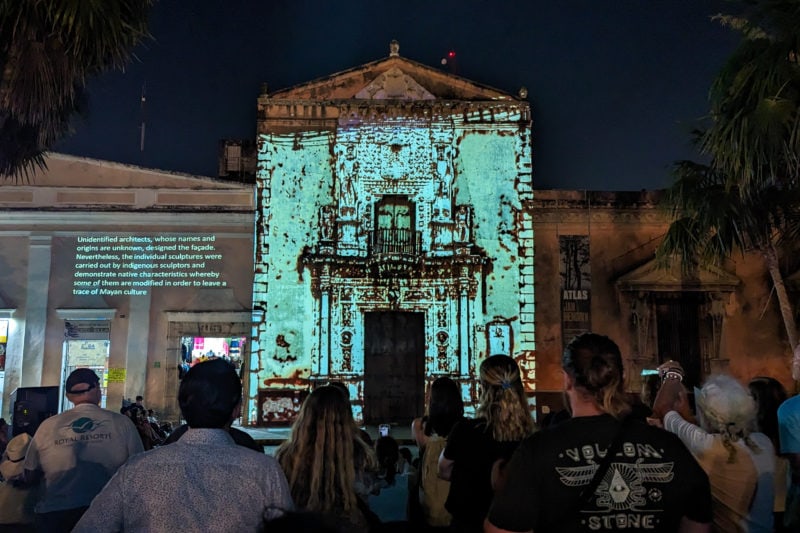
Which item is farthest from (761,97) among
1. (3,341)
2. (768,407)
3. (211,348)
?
Result: (3,341)

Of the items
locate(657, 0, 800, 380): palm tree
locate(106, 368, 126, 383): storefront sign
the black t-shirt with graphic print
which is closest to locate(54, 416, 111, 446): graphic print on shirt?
the black t-shirt with graphic print

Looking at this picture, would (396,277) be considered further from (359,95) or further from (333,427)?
(333,427)

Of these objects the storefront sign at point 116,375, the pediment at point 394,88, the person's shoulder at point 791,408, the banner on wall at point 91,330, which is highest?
the pediment at point 394,88

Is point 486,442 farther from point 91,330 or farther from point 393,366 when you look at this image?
point 91,330

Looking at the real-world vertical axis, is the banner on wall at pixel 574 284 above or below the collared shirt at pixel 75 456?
above

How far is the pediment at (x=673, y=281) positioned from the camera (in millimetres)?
18844

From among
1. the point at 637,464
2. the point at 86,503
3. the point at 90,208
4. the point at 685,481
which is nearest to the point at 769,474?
the point at 685,481

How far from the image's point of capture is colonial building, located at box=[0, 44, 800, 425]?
58.6 ft

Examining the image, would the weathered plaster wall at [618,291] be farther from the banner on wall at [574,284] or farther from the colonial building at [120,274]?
the colonial building at [120,274]

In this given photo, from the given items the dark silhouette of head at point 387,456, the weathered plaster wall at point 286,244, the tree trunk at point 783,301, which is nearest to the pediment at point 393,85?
the weathered plaster wall at point 286,244

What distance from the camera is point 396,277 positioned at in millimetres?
18078

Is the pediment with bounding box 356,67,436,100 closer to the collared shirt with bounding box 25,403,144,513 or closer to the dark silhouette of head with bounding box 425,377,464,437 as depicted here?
the dark silhouette of head with bounding box 425,377,464,437

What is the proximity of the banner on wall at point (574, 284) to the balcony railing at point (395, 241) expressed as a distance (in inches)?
184

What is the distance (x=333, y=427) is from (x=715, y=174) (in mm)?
12857
